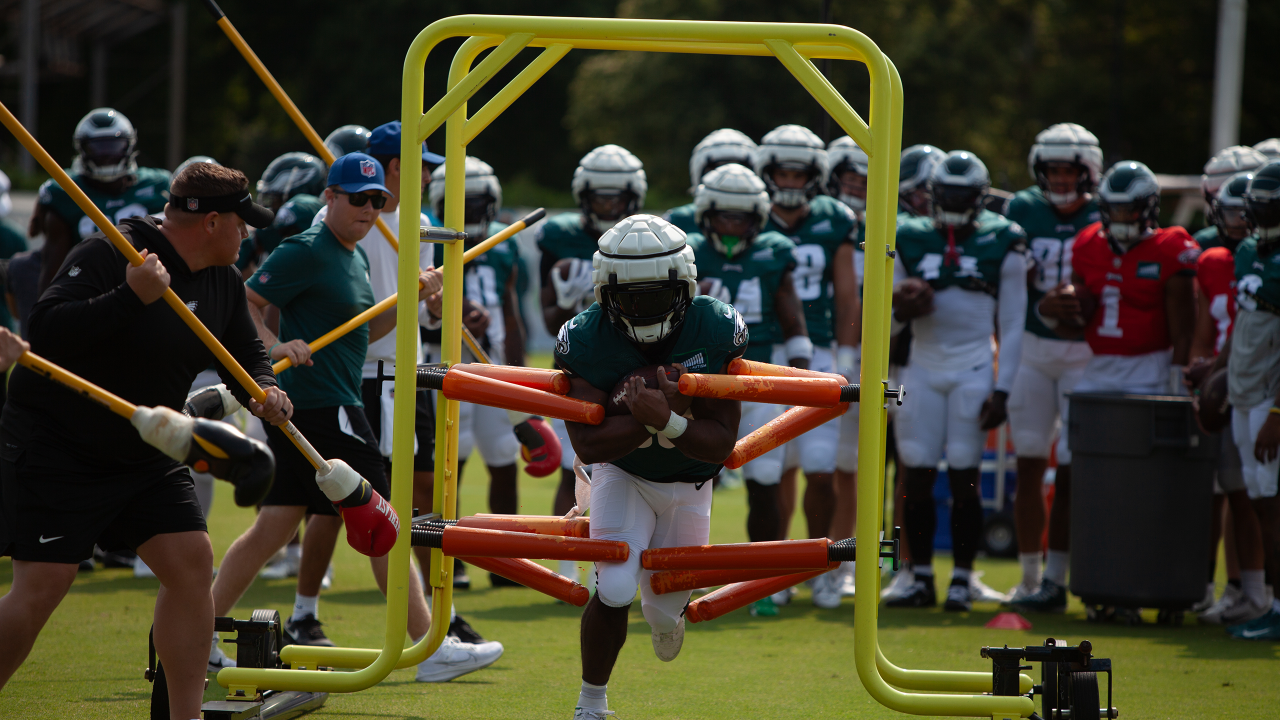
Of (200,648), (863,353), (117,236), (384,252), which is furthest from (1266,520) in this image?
(117,236)

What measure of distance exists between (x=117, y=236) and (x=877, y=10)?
27.2 meters

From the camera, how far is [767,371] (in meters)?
3.93

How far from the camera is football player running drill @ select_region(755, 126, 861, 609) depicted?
6.70 metres

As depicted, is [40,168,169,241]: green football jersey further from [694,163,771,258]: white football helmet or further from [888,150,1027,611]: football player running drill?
[888,150,1027,611]: football player running drill

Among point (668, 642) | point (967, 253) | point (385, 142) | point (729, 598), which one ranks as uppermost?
point (385, 142)

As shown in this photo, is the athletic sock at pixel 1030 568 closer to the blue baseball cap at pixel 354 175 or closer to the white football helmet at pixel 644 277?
the white football helmet at pixel 644 277

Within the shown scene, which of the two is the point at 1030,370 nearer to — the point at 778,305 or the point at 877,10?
the point at 778,305

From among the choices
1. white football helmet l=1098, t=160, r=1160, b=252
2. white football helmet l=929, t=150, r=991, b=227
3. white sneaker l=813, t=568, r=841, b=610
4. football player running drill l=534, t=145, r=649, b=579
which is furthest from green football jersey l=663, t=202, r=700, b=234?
white football helmet l=1098, t=160, r=1160, b=252

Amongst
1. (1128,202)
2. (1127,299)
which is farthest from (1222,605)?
(1128,202)

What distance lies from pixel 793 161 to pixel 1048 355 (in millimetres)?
1701

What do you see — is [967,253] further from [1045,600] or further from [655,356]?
[655,356]

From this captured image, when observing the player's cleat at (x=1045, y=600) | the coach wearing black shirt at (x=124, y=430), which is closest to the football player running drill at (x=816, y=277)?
the player's cleat at (x=1045, y=600)

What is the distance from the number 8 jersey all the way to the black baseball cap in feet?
14.4

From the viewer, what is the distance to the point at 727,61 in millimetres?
27922
